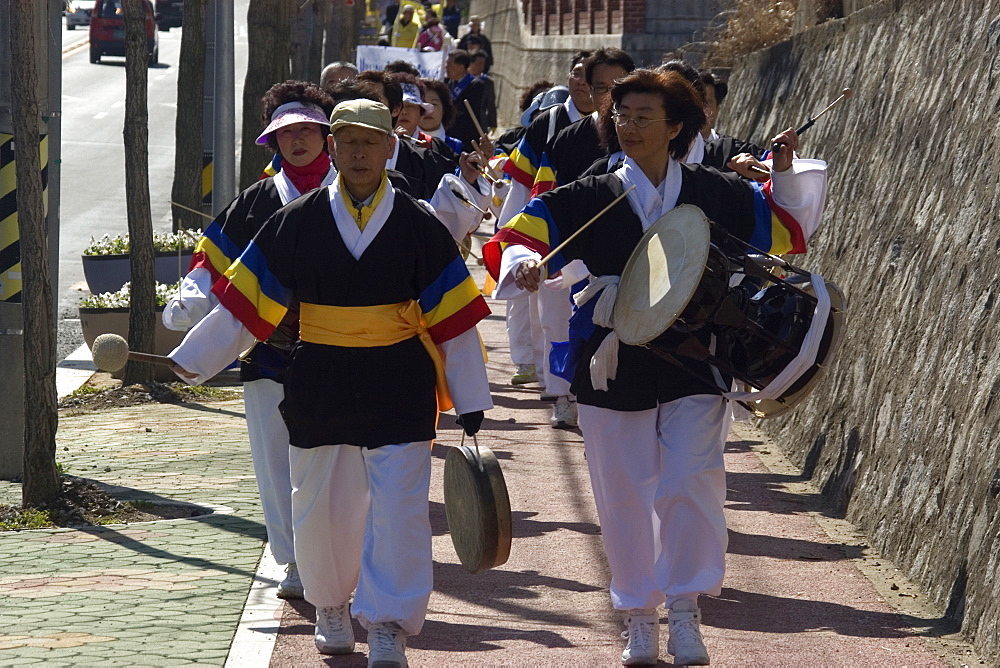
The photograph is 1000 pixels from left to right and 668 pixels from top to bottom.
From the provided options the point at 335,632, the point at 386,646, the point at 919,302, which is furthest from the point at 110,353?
the point at 919,302

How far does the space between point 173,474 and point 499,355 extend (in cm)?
505

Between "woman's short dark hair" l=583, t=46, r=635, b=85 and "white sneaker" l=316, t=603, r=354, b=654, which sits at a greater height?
"woman's short dark hair" l=583, t=46, r=635, b=85

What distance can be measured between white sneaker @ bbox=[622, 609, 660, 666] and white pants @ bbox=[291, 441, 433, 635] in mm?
742

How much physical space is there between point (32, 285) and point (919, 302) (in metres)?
Result: 4.23

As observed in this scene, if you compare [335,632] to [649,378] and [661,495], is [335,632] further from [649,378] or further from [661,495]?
[649,378]

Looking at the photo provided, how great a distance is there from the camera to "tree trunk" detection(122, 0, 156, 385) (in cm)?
1027

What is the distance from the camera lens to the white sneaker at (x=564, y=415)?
9664 mm

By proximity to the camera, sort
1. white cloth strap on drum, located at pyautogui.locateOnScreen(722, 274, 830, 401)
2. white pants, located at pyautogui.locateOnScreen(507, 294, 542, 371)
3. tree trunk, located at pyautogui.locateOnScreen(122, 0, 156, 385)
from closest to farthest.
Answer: white cloth strap on drum, located at pyautogui.locateOnScreen(722, 274, 830, 401) → tree trunk, located at pyautogui.locateOnScreen(122, 0, 156, 385) → white pants, located at pyautogui.locateOnScreen(507, 294, 542, 371)

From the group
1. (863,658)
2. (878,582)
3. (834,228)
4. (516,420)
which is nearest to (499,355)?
(516,420)

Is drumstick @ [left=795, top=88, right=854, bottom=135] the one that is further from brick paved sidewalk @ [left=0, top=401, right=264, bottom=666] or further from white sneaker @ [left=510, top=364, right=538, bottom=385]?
white sneaker @ [left=510, top=364, right=538, bottom=385]

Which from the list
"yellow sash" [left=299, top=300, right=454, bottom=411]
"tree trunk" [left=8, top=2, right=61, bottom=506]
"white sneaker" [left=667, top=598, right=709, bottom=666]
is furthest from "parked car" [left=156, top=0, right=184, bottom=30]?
"white sneaker" [left=667, top=598, right=709, bottom=666]

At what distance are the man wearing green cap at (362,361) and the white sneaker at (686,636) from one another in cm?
85

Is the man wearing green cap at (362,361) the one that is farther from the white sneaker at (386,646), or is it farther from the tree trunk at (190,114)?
the tree trunk at (190,114)

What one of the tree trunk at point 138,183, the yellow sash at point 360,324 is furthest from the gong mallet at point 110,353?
the tree trunk at point 138,183
